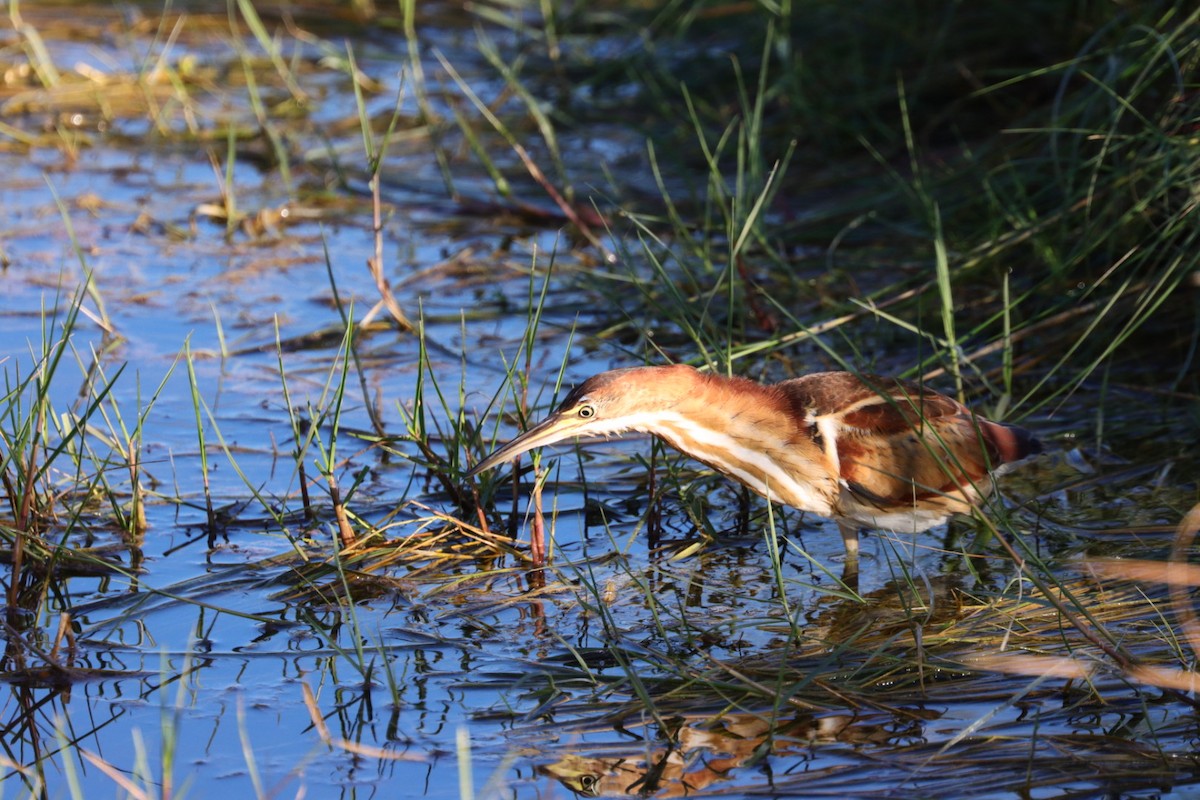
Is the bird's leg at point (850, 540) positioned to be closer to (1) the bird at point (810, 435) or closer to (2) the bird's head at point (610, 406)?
(1) the bird at point (810, 435)

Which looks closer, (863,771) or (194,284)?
(863,771)

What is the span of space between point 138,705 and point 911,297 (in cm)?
248

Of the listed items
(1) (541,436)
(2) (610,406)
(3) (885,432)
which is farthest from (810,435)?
(1) (541,436)

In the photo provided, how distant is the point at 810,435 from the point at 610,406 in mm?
505

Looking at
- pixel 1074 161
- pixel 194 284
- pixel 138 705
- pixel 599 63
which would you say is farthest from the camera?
pixel 599 63

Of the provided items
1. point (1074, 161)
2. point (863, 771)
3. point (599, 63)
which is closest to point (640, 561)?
point (863, 771)

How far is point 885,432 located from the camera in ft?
10.9

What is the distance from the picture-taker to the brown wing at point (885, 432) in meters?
3.24

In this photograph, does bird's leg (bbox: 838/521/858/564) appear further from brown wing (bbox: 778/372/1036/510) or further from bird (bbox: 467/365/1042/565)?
brown wing (bbox: 778/372/1036/510)

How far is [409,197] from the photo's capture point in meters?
5.91

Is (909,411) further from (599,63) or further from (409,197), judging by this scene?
(599,63)

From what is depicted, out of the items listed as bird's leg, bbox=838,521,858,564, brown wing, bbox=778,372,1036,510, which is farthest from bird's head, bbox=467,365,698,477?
bird's leg, bbox=838,521,858,564

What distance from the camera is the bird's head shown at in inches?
116

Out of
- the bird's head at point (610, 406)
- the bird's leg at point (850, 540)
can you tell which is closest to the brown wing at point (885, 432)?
the bird's leg at point (850, 540)
